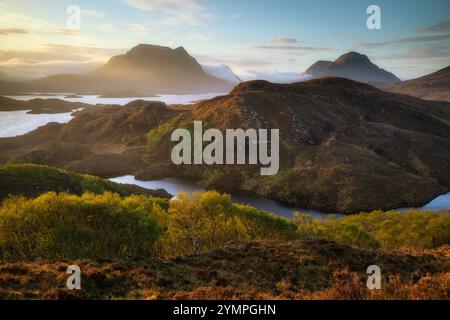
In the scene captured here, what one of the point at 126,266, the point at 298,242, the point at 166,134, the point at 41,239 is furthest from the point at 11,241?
the point at 166,134

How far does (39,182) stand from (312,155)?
99661mm

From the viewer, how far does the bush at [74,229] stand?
144 ft

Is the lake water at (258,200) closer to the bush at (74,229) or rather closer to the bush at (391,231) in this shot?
the bush at (391,231)

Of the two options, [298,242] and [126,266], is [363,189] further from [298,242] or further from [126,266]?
[126,266]

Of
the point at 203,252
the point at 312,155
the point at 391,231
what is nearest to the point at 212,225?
the point at 203,252

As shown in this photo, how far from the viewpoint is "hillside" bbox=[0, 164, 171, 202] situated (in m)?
80.8

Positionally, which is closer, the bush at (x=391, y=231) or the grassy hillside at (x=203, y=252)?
the grassy hillside at (x=203, y=252)

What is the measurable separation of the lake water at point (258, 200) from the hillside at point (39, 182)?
3774 cm

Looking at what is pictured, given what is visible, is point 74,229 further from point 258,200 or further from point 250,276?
point 258,200

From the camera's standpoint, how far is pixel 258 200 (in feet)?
398

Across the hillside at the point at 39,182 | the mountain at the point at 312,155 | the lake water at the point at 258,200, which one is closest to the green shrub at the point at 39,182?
the hillside at the point at 39,182

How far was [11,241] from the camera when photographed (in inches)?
1741

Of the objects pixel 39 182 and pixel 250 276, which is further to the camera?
pixel 39 182

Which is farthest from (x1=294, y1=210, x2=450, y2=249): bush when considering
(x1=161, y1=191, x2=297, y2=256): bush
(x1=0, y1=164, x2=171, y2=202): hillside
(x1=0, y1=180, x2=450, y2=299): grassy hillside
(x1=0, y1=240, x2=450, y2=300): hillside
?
(x1=0, y1=164, x2=171, y2=202): hillside
